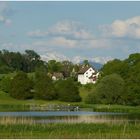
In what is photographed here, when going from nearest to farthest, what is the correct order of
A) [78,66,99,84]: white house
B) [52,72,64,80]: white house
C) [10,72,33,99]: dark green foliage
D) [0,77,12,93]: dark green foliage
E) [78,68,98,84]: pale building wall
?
[10,72,33,99]: dark green foliage < [0,77,12,93]: dark green foliage < [78,68,98,84]: pale building wall < [78,66,99,84]: white house < [52,72,64,80]: white house

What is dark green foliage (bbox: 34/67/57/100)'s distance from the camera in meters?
126

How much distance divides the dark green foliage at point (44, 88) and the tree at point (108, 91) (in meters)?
13.5

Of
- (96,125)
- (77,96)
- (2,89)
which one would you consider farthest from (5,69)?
(96,125)

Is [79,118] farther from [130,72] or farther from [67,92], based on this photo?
[130,72]

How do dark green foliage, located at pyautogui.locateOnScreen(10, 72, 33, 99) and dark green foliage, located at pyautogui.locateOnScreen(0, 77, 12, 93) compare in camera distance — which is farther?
dark green foliage, located at pyautogui.locateOnScreen(0, 77, 12, 93)

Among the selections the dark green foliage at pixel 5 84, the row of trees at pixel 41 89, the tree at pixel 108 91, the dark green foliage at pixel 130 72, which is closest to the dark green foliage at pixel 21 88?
the row of trees at pixel 41 89

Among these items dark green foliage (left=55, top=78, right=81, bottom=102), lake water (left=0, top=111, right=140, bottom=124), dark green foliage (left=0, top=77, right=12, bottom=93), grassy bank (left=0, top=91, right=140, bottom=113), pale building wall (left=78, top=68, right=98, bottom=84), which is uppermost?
pale building wall (left=78, top=68, right=98, bottom=84)

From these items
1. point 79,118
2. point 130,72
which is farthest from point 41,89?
point 79,118

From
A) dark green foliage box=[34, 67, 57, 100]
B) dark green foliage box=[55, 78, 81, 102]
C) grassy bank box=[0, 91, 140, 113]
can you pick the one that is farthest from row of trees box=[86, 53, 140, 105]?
dark green foliage box=[34, 67, 57, 100]

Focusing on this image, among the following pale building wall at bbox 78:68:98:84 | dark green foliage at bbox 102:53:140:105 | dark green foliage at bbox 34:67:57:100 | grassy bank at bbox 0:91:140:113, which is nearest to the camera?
grassy bank at bbox 0:91:140:113

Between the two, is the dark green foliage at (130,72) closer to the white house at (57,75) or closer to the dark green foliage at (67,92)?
the dark green foliage at (67,92)

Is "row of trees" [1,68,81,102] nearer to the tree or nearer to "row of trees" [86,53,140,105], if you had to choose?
"row of trees" [86,53,140,105]

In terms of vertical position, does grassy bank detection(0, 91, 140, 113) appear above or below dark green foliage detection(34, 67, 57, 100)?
below

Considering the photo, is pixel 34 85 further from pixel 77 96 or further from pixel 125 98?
pixel 125 98
